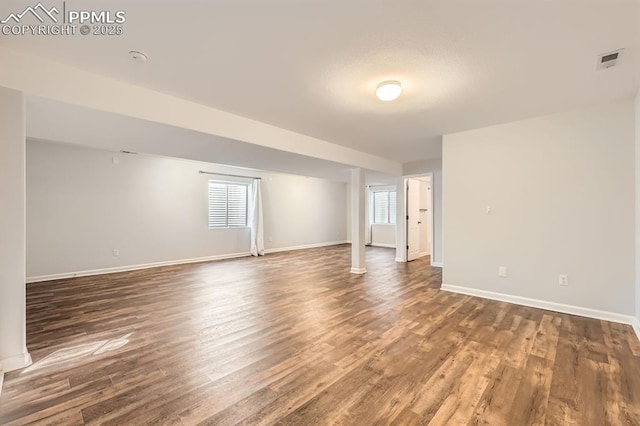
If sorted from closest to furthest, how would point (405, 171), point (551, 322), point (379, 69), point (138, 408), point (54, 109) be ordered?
point (138, 408)
point (379, 69)
point (54, 109)
point (551, 322)
point (405, 171)

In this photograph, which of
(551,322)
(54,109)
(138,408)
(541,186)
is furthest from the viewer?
(541,186)

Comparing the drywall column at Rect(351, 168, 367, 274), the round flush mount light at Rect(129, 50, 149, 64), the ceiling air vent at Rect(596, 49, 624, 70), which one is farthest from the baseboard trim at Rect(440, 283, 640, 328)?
the round flush mount light at Rect(129, 50, 149, 64)

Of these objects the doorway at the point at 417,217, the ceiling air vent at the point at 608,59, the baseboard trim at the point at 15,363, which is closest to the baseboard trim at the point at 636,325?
the ceiling air vent at the point at 608,59

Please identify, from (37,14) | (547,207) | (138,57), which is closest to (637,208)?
(547,207)

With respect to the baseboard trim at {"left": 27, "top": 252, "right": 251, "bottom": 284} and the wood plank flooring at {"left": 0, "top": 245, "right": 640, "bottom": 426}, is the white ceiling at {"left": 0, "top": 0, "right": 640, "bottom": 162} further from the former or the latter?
the baseboard trim at {"left": 27, "top": 252, "right": 251, "bottom": 284}

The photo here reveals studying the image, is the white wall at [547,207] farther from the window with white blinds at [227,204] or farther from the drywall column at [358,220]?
the window with white blinds at [227,204]

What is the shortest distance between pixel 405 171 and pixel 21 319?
6454 millimetres

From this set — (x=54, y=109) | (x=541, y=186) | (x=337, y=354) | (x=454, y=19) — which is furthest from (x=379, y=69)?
(x=54, y=109)

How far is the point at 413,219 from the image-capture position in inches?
282

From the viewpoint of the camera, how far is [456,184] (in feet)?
13.2

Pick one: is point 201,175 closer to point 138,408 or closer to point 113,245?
point 113,245

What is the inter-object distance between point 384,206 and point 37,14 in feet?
29.9

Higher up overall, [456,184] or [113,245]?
[456,184]

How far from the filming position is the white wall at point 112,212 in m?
4.63
